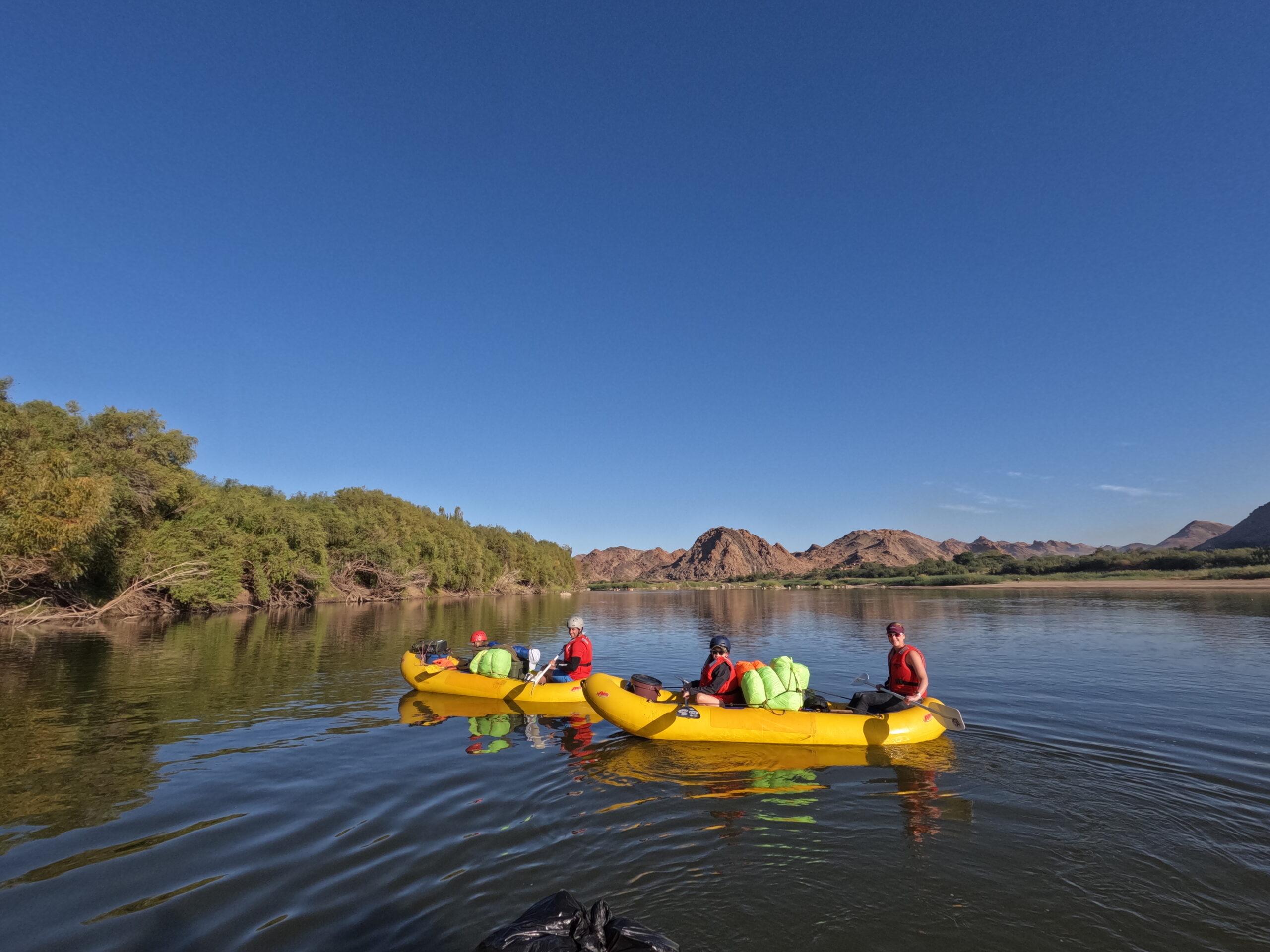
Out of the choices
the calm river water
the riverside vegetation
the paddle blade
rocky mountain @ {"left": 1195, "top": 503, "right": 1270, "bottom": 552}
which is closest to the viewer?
the calm river water

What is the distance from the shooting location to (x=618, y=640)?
90.9 feet

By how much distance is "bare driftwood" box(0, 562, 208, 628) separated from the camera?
93.8 ft

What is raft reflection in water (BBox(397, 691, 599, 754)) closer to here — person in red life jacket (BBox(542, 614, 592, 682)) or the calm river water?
the calm river water

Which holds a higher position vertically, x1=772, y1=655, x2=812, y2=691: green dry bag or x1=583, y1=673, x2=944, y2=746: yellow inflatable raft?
x1=772, y1=655, x2=812, y2=691: green dry bag

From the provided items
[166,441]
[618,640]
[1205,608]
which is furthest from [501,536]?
[1205,608]

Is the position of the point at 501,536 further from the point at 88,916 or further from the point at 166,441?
the point at 88,916

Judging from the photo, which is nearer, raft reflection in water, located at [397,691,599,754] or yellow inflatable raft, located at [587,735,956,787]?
yellow inflatable raft, located at [587,735,956,787]

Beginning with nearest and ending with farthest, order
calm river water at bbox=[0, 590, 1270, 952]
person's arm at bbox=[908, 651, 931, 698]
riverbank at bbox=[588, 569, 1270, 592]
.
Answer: calm river water at bbox=[0, 590, 1270, 952] < person's arm at bbox=[908, 651, 931, 698] < riverbank at bbox=[588, 569, 1270, 592]

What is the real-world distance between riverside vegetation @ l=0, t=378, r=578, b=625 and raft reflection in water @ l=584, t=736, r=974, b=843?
2501 centimetres

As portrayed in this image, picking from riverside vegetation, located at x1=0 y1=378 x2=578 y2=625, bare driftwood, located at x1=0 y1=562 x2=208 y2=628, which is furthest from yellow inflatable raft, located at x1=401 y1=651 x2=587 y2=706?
bare driftwood, located at x1=0 y1=562 x2=208 y2=628

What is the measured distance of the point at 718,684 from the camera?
10617 mm

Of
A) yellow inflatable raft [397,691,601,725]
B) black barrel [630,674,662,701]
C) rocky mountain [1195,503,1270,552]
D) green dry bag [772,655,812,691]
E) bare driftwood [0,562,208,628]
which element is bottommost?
yellow inflatable raft [397,691,601,725]

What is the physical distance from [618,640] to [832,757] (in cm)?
1915

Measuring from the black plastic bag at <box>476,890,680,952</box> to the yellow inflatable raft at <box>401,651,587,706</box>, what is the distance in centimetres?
854
